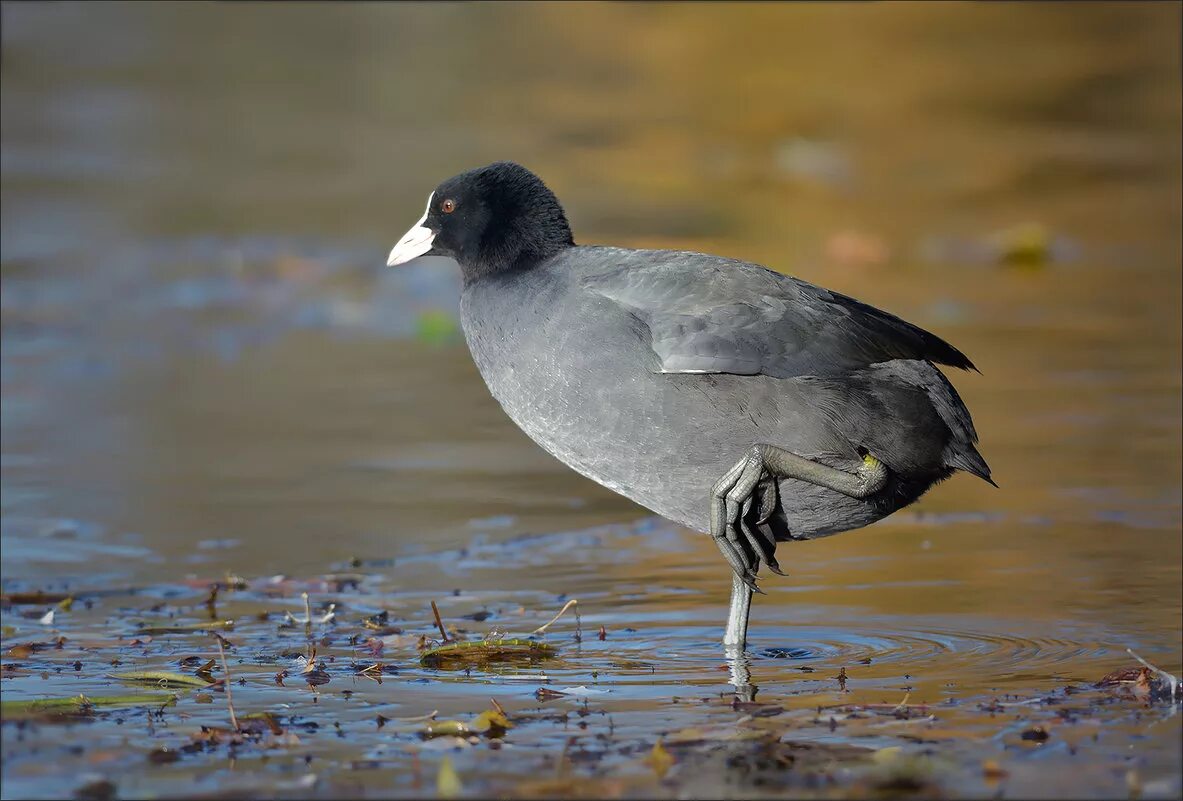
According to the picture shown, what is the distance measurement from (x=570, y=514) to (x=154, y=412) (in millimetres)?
2828

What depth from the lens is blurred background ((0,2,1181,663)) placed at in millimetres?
6777

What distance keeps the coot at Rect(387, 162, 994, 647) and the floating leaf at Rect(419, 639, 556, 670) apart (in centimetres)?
52

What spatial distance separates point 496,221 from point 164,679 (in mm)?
1669

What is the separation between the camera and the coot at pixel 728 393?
476 cm

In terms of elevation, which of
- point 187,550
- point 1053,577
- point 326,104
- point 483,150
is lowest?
point 1053,577

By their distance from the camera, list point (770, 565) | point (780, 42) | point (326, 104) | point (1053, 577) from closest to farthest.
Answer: point (770, 565) < point (1053, 577) < point (326, 104) < point (780, 42)

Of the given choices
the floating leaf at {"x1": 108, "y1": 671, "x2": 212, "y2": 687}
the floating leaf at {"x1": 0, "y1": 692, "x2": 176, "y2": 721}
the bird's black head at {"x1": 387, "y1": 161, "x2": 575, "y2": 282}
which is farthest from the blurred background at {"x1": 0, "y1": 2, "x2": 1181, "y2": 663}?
the floating leaf at {"x1": 0, "y1": 692, "x2": 176, "y2": 721}

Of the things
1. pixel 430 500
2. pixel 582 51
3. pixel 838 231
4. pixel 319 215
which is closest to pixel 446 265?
pixel 319 215

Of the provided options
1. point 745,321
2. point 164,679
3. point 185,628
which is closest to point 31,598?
point 185,628

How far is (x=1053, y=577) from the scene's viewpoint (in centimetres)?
573

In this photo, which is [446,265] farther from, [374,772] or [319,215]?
[374,772]

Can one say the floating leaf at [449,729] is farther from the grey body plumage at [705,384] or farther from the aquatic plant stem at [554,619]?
the grey body plumage at [705,384]

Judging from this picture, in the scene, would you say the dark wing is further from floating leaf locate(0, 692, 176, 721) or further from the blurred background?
floating leaf locate(0, 692, 176, 721)

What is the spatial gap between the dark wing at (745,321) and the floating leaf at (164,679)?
1.46m
